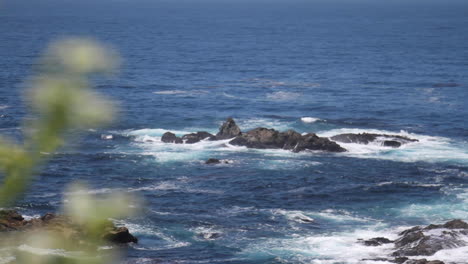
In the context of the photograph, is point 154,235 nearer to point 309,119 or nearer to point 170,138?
point 170,138

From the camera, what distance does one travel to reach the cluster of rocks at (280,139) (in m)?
67.6

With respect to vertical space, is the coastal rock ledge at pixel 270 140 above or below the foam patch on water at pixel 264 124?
below

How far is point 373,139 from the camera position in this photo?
232 feet

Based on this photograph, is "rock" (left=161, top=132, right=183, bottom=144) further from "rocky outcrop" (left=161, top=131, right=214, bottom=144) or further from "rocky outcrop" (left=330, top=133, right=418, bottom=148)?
"rocky outcrop" (left=330, top=133, right=418, bottom=148)

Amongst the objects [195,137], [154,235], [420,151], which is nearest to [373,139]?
[420,151]

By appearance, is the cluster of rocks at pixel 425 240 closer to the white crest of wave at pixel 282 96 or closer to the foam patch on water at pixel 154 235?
the foam patch on water at pixel 154 235

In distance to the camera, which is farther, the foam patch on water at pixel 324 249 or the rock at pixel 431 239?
the foam patch on water at pixel 324 249

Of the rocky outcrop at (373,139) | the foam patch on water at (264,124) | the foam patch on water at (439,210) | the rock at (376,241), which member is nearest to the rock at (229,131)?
the foam patch on water at (264,124)

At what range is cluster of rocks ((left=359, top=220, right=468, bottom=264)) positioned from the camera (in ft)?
132

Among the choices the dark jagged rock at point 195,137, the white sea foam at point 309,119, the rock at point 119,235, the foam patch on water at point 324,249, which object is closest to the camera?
the foam patch on water at point 324,249

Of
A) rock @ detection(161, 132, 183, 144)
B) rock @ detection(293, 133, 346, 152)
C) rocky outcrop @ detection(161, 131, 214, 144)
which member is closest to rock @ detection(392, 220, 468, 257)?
rock @ detection(293, 133, 346, 152)

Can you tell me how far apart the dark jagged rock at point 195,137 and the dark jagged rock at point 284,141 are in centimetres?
339

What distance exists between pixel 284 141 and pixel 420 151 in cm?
1170

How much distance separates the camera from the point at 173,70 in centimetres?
12556
